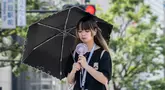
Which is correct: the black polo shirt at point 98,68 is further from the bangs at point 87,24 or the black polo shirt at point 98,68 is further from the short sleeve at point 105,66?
the bangs at point 87,24

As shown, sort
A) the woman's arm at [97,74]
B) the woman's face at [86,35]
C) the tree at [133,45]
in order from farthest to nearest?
the tree at [133,45]
the woman's face at [86,35]
the woman's arm at [97,74]

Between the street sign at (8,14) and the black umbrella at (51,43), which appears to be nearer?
the black umbrella at (51,43)

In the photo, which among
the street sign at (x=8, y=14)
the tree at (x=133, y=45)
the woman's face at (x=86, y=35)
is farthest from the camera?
the tree at (x=133, y=45)

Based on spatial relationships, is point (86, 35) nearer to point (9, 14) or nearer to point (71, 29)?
point (71, 29)

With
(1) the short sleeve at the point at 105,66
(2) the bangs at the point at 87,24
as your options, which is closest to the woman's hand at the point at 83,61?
(1) the short sleeve at the point at 105,66

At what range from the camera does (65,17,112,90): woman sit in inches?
119

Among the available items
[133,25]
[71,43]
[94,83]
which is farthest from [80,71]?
[133,25]

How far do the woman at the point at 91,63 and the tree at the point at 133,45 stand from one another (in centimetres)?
1745

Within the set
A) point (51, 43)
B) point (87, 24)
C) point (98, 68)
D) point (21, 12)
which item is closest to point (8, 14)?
point (21, 12)

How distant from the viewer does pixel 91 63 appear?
10.1 ft

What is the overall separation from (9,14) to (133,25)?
10.8 m

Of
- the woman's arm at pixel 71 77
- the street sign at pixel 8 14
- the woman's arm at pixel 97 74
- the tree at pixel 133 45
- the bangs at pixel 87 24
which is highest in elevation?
the bangs at pixel 87 24

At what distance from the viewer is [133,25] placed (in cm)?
2247

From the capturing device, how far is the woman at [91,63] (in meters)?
3.03
